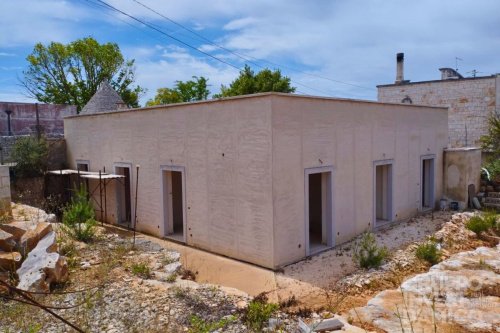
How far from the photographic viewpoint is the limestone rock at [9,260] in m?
6.38

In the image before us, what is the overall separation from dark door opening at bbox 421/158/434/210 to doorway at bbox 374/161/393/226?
2988 mm

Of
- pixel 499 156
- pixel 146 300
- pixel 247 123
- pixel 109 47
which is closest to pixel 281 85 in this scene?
pixel 499 156

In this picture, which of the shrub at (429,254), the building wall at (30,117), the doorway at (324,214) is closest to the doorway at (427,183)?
the doorway at (324,214)

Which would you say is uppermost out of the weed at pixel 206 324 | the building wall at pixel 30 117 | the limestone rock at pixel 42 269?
the building wall at pixel 30 117

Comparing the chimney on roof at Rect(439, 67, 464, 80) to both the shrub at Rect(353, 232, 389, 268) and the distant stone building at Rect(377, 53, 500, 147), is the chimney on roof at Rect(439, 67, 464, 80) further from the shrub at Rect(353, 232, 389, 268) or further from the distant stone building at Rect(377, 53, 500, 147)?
the shrub at Rect(353, 232, 389, 268)

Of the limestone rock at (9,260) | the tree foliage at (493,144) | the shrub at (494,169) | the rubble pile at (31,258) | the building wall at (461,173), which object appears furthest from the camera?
the tree foliage at (493,144)

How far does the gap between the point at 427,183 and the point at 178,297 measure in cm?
1238

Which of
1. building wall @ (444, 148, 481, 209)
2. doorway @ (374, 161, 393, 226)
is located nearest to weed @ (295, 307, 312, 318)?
doorway @ (374, 161, 393, 226)

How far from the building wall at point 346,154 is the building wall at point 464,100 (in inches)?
311

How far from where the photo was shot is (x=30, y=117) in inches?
874

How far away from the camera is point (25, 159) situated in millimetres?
14227

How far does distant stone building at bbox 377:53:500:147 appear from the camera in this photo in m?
21.0

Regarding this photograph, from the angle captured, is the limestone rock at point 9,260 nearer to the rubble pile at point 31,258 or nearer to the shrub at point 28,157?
the rubble pile at point 31,258

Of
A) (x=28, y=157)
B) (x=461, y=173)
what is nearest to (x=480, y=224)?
(x=461, y=173)
